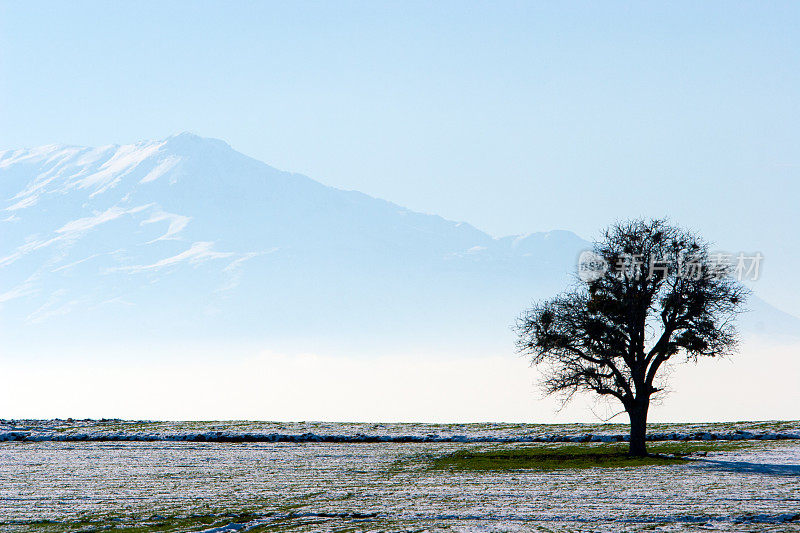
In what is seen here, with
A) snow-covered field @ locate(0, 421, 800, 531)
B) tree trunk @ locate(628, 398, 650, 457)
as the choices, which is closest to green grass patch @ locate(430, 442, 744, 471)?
tree trunk @ locate(628, 398, 650, 457)

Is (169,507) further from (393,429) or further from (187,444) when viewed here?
(393,429)

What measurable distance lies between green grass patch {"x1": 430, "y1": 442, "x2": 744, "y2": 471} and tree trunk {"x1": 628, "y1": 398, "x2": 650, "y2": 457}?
579 mm

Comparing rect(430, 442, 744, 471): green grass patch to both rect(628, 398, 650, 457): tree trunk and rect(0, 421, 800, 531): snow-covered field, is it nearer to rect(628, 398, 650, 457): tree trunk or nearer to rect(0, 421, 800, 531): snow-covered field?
rect(628, 398, 650, 457): tree trunk

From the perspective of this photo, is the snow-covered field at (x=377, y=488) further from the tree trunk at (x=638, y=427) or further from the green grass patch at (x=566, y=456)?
the tree trunk at (x=638, y=427)

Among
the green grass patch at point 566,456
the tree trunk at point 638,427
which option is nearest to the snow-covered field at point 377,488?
the green grass patch at point 566,456

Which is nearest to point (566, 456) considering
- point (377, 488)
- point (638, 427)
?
point (638, 427)

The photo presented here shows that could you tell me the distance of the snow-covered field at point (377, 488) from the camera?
25797 millimetres

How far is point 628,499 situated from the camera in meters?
29.8

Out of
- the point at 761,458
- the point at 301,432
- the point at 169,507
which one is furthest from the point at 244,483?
the point at 301,432

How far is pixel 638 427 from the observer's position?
4938 centimetres

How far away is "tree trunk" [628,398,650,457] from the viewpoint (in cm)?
4925

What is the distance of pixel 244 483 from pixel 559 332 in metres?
21.3

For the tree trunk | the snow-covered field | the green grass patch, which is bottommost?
the snow-covered field

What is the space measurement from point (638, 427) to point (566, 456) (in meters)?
4.53
